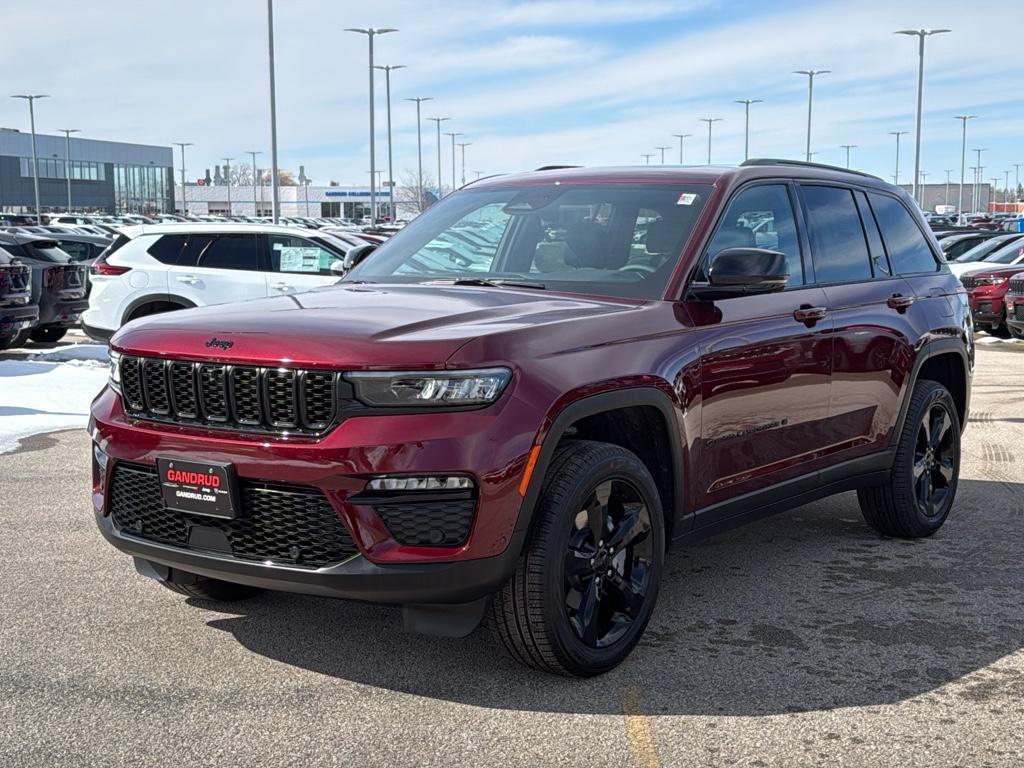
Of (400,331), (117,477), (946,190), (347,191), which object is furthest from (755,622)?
(946,190)

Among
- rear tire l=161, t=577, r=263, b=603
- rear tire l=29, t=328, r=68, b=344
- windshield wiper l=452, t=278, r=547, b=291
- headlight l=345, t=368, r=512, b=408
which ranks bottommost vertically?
rear tire l=29, t=328, r=68, b=344

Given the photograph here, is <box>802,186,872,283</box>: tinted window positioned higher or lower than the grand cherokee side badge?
higher

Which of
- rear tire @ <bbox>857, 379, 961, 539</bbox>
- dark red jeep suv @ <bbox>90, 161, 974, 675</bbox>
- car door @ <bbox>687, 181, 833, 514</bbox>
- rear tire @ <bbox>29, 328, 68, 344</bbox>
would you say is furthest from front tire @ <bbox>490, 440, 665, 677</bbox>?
rear tire @ <bbox>29, 328, 68, 344</bbox>

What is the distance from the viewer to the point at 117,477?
177 inches

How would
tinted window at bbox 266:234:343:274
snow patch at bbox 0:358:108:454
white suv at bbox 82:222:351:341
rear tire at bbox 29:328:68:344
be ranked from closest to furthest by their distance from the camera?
snow patch at bbox 0:358:108:454 → white suv at bbox 82:222:351:341 → tinted window at bbox 266:234:343:274 → rear tire at bbox 29:328:68:344

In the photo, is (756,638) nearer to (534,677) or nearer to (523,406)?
(534,677)

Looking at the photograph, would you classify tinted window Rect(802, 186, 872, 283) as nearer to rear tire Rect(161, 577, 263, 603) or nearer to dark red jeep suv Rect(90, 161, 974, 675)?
dark red jeep suv Rect(90, 161, 974, 675)

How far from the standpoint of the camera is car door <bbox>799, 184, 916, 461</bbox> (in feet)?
19.2

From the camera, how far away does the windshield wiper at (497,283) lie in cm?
518

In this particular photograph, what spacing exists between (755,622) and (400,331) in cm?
202

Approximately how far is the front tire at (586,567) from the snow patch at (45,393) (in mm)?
5995

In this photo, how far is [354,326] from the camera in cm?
420

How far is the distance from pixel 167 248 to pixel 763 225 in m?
10.1

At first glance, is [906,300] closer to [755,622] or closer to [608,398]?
[755,622]
